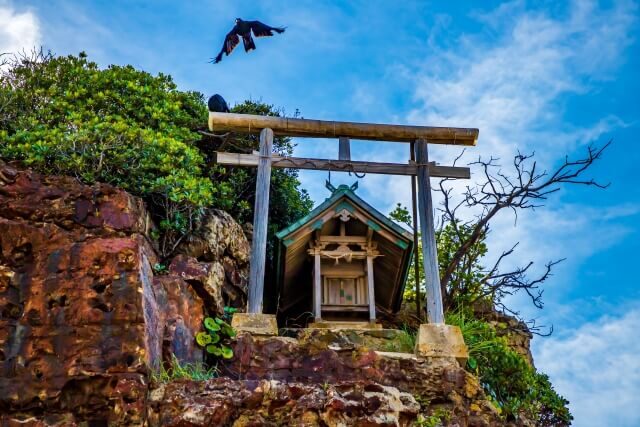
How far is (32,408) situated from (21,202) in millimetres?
3275

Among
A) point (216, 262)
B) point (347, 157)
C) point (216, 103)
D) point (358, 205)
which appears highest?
point (216, 103)

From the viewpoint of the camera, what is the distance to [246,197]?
1514 centimetres

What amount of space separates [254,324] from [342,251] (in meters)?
2.60

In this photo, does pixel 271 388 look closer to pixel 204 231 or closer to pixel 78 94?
pixel 204 231

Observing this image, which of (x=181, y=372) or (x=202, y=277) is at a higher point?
(x=202, y=277)

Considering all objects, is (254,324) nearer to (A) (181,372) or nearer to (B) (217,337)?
(B) (217,337)

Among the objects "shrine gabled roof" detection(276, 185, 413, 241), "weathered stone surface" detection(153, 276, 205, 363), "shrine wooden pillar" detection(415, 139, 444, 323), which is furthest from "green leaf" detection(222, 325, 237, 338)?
"shrine wooden pillar" detection(415, 139, 444, 323)

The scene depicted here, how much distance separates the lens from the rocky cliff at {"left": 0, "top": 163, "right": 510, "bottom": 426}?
305 inches

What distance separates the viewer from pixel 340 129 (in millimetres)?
12672

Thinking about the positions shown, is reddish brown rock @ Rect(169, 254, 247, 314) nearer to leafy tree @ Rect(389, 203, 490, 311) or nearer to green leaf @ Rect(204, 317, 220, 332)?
green leaf @ Rect(204, 317, 220, 332)

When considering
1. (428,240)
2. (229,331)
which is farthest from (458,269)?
(229,331)

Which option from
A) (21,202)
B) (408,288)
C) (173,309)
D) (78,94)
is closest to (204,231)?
(173,309)

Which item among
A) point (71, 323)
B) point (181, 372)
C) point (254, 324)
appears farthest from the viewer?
point (254, 324)

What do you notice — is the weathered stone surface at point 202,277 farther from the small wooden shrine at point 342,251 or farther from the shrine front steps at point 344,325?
the shrine front steps at point 344,325
